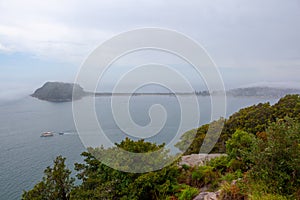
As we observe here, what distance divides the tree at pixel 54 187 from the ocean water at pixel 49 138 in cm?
164

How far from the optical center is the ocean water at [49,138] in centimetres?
682

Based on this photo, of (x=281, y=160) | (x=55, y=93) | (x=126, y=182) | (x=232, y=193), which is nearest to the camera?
(x=281, y=160)

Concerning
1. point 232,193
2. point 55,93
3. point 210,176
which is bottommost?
point 210,176

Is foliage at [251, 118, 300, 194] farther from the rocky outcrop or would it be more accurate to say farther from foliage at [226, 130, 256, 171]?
the rocky outcrop

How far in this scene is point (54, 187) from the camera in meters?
6.15

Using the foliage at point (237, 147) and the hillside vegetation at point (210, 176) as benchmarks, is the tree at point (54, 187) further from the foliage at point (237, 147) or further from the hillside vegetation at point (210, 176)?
the foliage at point (237, 147)

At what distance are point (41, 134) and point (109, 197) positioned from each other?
2606 cm

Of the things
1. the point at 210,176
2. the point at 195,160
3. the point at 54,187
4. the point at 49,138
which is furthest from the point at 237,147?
the point at 49,138

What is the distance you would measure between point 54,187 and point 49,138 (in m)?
23.5

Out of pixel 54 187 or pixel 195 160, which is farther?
pixel 195 160

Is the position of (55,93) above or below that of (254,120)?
above

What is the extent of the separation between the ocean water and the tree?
64.5 inches

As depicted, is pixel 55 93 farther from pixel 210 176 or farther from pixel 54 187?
pixel 210 176

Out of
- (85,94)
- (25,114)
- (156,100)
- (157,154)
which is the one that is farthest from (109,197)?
(25,114)
